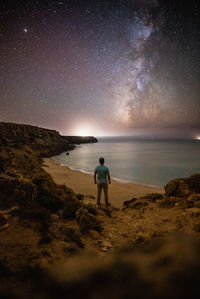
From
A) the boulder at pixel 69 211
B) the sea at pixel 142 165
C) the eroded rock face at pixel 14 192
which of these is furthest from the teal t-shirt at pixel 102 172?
the sea at pixel 142 165

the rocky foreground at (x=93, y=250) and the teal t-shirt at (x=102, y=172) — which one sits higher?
the teal t-shirt at (x=102, y=172)

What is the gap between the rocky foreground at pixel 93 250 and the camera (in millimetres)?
1899

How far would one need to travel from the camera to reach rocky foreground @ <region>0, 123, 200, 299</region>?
6.23 ft

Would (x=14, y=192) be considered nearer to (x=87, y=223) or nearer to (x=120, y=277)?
(x=87, y=223)

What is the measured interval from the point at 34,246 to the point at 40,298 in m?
0.98

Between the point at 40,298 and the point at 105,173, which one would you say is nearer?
the point at 40,298

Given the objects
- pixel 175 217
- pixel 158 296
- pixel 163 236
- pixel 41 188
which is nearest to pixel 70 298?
pixel 158 296

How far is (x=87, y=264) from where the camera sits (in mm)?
2426

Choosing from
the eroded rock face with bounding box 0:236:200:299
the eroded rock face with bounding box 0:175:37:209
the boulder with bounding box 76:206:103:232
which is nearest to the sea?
the boulder with bounding box 76:206:103:232

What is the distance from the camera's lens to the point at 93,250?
2.80 m

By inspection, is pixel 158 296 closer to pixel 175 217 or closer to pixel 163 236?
pixel 163 236


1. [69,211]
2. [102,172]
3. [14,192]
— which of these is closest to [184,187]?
[102,172]

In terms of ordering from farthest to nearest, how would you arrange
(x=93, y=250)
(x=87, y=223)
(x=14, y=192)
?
1. (x=14, y=192)
2. (x=87, y=223)
3. (x=93, y=250)

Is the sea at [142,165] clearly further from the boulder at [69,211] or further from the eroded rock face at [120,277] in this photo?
the eroded rock face at [120,277]
